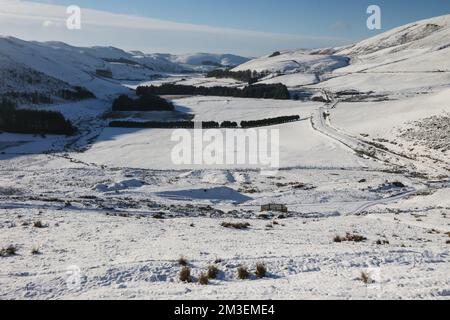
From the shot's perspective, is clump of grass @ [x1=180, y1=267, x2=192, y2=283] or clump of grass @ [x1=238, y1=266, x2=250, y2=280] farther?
clump of grass @ [x1=238, y1=266, x2=250, y2=280]

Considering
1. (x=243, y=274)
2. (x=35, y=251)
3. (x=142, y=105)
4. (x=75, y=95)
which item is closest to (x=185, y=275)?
(x=243, y=274)

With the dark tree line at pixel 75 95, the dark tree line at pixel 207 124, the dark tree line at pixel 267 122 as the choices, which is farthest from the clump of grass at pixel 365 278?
the dark tree line at pixel 75 95

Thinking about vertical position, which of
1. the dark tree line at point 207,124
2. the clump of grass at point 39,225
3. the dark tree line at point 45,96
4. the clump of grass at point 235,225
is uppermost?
the dark tree line at point 45,96

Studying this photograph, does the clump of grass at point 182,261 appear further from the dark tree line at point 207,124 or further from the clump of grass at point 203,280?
the dark tree line at point 207,124

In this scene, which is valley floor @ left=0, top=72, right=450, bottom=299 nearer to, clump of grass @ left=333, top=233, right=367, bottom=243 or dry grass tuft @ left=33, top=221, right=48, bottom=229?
clump of grass @ left=333, top=233, right=367, bottom=243

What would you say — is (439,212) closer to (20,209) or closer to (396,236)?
(396,236)

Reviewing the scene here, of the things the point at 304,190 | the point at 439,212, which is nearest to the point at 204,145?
the point at 304,190

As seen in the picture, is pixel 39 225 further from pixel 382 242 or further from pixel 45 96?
pixel 45 96

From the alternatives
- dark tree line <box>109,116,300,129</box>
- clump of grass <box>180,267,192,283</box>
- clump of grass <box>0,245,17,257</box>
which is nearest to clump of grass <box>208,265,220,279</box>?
clump of grass <box>180,267,192,283</box>
